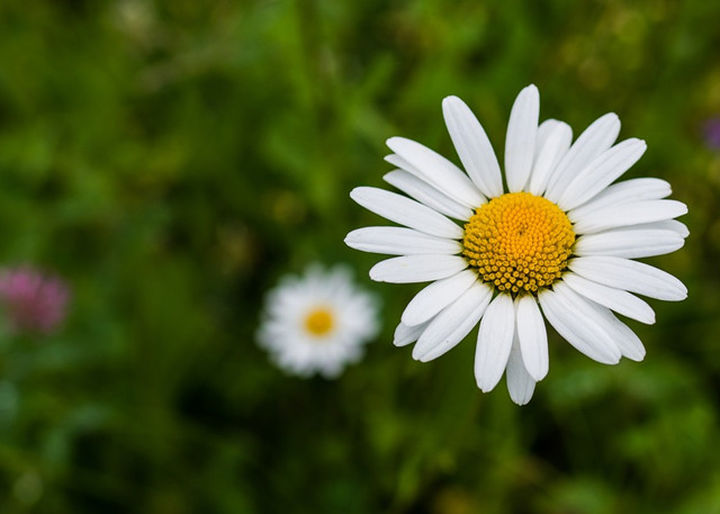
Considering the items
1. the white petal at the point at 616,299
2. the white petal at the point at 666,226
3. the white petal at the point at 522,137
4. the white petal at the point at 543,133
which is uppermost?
the white petal at the point at 543,133

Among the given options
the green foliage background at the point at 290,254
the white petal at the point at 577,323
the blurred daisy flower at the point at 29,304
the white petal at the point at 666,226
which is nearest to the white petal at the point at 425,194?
the white petal at the point at 577,323

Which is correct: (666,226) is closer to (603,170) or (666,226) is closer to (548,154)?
(603,170)

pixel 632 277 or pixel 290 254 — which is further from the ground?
pixel 290 254

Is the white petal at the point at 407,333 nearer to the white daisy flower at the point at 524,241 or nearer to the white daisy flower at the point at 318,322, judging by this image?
the white daisy flower at the point at 524,241

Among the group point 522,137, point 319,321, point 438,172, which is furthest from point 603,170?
point 319,321

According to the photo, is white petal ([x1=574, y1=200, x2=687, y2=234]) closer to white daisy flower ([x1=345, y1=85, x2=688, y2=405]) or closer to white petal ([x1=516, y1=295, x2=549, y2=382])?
white daisy flower ([x1=345, y1=85, x2=688, y2=405])

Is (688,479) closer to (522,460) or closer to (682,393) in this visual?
(682,393)
